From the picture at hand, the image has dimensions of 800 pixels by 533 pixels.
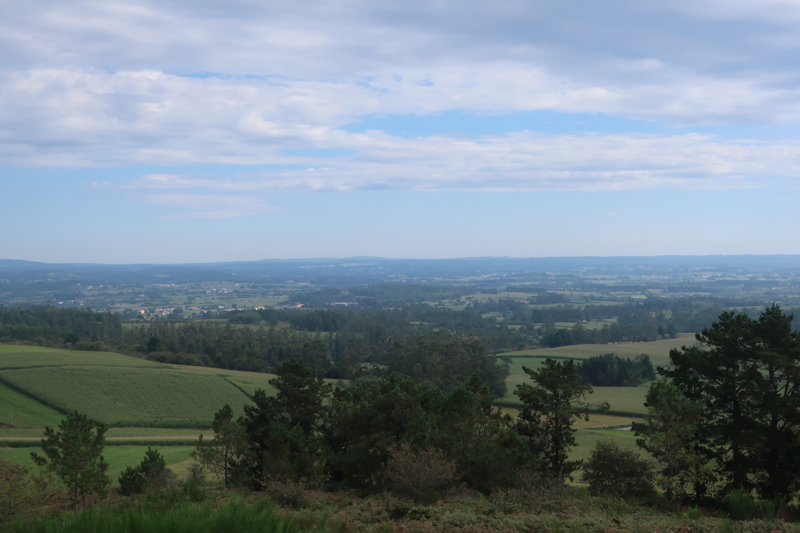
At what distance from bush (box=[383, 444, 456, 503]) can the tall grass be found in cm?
1038

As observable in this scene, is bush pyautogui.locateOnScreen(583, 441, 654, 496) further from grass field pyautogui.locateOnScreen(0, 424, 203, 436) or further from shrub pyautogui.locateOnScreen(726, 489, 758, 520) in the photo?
grass field pyautogui.locateOnScreen(0, 424, 203, 436)

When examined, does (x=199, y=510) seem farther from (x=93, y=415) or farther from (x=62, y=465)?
(x=93, y=415)

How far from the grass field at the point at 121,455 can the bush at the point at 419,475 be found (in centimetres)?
2553

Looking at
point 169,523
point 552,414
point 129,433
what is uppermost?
point 169,523

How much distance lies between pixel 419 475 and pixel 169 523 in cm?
1172

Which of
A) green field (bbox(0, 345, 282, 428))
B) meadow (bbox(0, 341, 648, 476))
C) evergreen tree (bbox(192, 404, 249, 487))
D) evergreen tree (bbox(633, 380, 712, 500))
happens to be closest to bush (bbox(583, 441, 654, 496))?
evergreen tree (bbox(633, 380, 712, 500))

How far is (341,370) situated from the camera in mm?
90312

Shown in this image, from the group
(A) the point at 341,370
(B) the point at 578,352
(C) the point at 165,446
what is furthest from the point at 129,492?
(B) the point at 578,352

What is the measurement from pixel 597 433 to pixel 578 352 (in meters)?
52.0

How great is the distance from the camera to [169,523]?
7.11m

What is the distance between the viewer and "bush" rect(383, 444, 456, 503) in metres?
17.7

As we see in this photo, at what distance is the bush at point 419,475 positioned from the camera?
17.7 metres

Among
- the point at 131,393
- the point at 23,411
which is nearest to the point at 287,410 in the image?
the point at 23,411

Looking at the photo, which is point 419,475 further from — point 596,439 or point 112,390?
point 112,390
